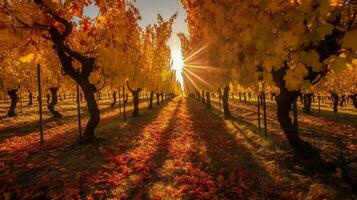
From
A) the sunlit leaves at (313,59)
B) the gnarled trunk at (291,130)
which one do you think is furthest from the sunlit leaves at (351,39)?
the gnarled trunk at (291,130)

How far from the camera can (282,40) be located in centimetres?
260

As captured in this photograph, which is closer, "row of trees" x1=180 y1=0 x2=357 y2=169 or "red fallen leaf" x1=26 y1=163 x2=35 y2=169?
"row of trees" x1=180 y1=0 x2=357 y2=169

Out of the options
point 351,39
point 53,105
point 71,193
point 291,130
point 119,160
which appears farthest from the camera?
point 53,105

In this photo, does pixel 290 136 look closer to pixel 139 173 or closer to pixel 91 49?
pixel 139 173

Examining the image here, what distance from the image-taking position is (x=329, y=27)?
2.28 metres

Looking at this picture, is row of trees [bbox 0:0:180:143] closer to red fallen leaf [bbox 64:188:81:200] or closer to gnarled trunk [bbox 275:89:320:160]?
red fallen leaf [bbox 64:188:81:200]

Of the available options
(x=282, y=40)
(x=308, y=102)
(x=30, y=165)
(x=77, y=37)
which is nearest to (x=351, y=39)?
(x=282, y=40)

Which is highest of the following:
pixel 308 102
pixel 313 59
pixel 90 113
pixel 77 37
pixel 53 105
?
pixel 77 37

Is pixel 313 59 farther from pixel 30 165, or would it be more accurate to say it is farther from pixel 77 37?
pixel 77 37

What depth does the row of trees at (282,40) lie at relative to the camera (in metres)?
2.47

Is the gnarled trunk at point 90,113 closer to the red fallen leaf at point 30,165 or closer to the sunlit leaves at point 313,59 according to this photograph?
the red fallen leaf at point 30,165

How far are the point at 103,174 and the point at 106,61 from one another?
4958 millimetres

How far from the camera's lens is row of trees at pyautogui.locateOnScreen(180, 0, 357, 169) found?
2473mm

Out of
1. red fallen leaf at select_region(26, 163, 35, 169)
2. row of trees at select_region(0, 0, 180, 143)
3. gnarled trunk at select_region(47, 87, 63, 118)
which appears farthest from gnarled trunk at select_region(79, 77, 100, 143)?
gnarled trunk at select_region(47, 87, 63, 118)
